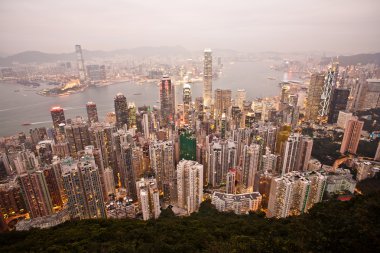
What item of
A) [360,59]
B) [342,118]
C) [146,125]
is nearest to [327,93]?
[342,118]

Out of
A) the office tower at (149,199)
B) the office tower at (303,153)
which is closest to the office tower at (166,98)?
the office tower at (303,153)

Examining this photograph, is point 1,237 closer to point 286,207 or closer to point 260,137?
point 286,207

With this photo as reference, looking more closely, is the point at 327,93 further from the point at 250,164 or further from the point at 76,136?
the point at 76,136

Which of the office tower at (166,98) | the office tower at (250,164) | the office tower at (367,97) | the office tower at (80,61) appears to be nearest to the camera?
the office tower at (250,164)

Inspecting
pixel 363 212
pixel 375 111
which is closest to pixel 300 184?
pixel 363 212

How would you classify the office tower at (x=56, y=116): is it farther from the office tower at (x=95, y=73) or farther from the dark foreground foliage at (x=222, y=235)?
the office tower at (x=95, y=73)

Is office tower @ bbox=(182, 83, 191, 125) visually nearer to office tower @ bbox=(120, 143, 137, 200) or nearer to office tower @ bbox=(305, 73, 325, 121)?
office tower @ bbox=(120, 143, 137, 200)
